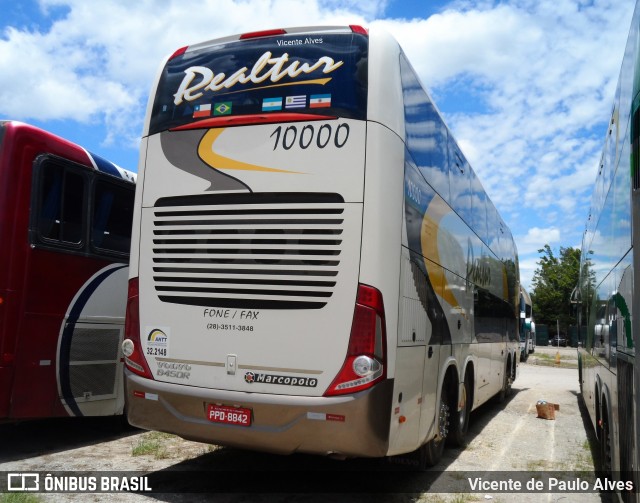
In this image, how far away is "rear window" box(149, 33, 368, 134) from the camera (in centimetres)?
545

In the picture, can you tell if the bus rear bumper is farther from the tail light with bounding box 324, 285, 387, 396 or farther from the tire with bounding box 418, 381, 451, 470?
the tire with bounding box 418, 381, 451, 470

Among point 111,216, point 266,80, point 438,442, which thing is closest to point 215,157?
point 266,80

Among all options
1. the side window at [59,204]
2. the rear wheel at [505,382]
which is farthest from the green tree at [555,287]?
the side window at [59,204]

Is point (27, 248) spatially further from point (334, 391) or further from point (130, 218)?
point (334, 391)

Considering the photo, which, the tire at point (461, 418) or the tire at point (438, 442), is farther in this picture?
the tire at point (461, 418)

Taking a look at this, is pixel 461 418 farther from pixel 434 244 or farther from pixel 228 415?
pixel 228 415

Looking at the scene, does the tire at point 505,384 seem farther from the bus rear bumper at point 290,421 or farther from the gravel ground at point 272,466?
the bus rear bumper at point 290,421

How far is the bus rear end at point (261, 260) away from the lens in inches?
199

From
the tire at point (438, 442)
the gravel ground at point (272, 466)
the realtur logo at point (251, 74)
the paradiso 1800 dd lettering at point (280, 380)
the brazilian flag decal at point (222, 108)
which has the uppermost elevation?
the realtur logo at point (251, 74)

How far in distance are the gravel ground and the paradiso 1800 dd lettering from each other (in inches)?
50.4

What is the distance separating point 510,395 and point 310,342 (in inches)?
492

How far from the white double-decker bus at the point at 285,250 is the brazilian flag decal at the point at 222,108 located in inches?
0.9

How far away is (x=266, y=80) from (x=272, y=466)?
4296mm

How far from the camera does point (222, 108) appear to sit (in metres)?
5.83
